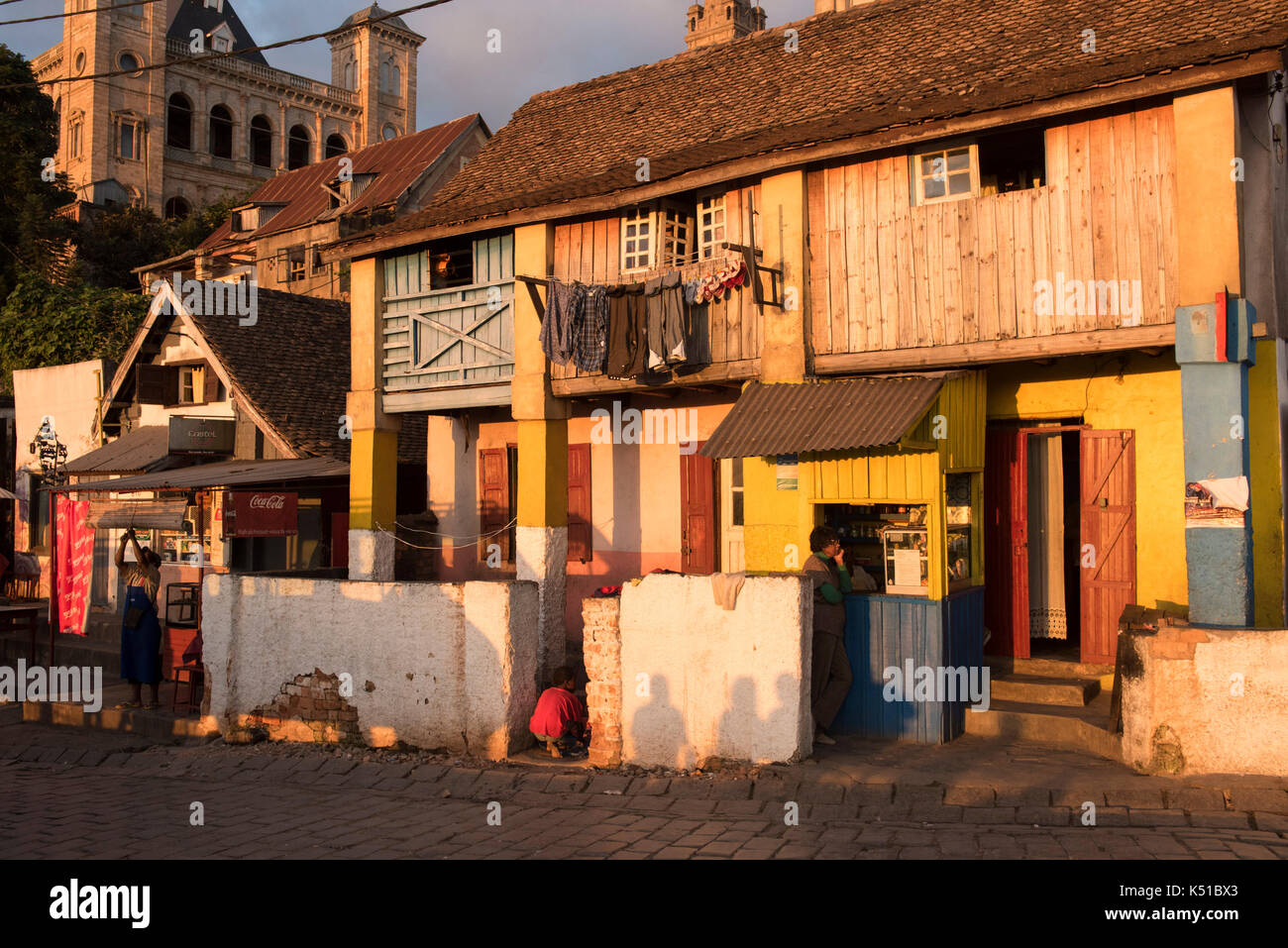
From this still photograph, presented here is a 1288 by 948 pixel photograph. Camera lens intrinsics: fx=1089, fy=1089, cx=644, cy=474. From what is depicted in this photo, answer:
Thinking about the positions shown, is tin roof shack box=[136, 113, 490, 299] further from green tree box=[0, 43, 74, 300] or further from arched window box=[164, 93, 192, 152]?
arched window box=[164, 93, 192, 152]

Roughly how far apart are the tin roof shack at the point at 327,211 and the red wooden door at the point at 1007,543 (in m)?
22.7

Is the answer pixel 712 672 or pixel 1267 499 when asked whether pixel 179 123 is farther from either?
pixel 1267 499

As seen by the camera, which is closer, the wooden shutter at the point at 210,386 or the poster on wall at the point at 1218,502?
the poster on wall at the point at 1218,502

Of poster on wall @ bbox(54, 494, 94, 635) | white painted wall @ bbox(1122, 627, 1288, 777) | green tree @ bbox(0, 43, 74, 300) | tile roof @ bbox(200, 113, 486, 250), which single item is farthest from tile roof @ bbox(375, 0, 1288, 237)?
green tree @ bbox(0, 43, 74, 300)

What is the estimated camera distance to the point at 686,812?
8430 millimetres

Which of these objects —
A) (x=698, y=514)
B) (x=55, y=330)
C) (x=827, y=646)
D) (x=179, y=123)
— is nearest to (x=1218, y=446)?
(x=827, y=646)

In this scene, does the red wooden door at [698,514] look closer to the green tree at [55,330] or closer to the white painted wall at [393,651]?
the white painted wall at [393,651]

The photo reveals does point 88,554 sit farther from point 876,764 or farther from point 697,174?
point 876,764

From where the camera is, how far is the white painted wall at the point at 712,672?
8.95m

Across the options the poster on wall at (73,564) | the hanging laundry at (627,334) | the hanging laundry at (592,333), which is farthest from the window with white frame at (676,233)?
the poster on wall at (73,564)

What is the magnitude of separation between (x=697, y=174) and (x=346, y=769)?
23.8 feet

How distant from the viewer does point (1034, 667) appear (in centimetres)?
1105

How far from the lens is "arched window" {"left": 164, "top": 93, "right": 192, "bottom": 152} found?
62.5 meters

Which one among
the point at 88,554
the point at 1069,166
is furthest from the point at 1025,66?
the point at 88,554
